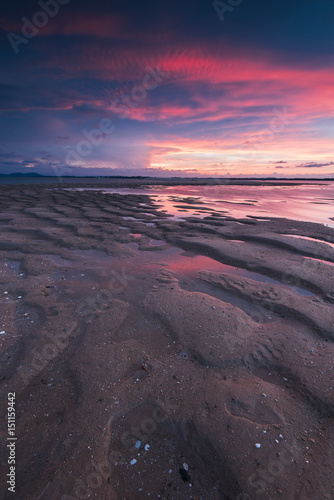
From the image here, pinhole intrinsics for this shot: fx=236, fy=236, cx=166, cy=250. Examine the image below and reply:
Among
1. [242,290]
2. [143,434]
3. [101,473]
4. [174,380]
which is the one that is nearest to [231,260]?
[242,290]

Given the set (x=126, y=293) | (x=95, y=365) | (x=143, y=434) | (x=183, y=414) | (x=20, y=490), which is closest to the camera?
(x=20, y=490)

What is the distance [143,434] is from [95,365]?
978 mm

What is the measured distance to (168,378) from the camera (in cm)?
263

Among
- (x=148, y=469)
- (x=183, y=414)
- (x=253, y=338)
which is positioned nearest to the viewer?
(x=148, y=469)

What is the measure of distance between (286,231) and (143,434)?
872 cm

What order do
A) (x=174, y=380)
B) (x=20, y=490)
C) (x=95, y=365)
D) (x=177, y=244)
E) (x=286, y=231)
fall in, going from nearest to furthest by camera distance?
1. (x=20, y=490)
2. (x=174, y=380)
3. (x=95, y=365)
4. (x=177, y=244)
5. (x=286, y=231)

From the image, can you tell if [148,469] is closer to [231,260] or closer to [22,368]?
[22,368]

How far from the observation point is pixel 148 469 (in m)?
1.84

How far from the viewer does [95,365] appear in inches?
110

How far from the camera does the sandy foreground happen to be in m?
1.81

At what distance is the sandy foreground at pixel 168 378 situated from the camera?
181 cm

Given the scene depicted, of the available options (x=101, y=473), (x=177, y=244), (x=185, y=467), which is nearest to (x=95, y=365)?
(x=101, y=473)

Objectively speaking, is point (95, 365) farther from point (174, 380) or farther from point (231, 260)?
point (231, 260)

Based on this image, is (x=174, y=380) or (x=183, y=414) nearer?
(x=183, y=414)
